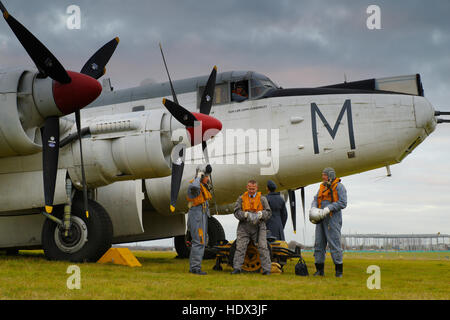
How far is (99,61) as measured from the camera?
9.27 metres

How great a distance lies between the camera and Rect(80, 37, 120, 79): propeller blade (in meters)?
9.17

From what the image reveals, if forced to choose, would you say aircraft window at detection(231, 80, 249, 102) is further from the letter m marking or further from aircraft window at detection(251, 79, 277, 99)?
the letter m marking

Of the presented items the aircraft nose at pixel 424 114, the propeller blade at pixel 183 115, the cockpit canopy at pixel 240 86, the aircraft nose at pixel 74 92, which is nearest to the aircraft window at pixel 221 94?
the cockpit canopy at pixel 240 86

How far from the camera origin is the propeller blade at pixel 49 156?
841 centimetres

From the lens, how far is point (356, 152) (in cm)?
1006

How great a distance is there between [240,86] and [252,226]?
475 cm

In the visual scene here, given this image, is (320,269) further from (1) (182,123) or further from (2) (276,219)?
(1) (182,123)

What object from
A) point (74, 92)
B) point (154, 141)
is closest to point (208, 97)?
point (154, 141)

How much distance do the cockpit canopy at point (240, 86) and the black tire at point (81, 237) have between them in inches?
168

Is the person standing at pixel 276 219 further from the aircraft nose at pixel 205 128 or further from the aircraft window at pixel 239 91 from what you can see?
the aircraft window at pixel 239 91

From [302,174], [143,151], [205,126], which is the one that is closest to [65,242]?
[143,151]

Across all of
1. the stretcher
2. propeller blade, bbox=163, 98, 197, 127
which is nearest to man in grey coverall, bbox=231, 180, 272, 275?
the stretcher
